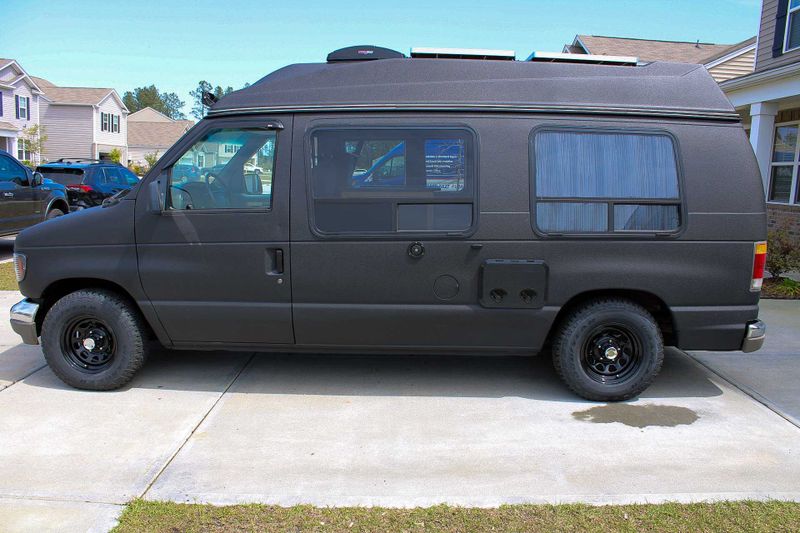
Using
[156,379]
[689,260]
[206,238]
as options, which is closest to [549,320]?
[689,260]

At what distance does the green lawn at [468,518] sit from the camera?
3154 millimetres

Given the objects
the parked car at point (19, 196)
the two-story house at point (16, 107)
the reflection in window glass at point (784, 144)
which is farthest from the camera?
the two-story house at point (16, 107)

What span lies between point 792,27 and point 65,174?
16808mm

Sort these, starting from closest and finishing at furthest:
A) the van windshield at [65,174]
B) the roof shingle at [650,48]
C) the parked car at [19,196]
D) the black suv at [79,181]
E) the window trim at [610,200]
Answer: the window trim at [610,200] → the parked car at [19,196] → the black suv at [79,181] → the van windshield at [65,174] → the roof shingle at [650,48]

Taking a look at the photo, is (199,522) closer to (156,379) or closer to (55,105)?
(156,379)

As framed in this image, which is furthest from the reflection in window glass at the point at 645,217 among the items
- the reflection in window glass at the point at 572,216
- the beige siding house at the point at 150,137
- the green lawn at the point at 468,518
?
the beige siding house at the point at 150,137

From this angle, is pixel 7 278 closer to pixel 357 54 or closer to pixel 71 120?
pixel 357 54

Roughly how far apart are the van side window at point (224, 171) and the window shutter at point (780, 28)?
485 inches

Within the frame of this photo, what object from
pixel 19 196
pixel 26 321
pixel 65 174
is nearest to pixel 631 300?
pixel 26 321

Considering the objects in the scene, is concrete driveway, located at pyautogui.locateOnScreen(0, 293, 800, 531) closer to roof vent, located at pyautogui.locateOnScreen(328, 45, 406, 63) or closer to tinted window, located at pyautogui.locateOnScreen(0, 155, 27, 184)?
roof vent, located at pyautogui.locateOnScreen(328, 45, 406, 63)

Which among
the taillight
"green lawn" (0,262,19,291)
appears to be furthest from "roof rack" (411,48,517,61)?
"green lawn" (0,262,19,291)

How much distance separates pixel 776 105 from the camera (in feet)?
41.3

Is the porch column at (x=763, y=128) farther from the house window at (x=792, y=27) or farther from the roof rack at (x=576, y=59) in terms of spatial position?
the roof rack at (x=576, y=59)

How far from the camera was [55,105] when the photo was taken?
147 ft
